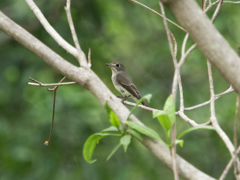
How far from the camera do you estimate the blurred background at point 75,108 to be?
4738 millimetres

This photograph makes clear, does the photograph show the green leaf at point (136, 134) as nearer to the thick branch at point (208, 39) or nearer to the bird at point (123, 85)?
the thick branch at point (208, 39)

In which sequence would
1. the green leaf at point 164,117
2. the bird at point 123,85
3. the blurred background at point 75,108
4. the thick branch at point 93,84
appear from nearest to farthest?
the thick branch at point 93,84 → the green leaf at point 164,117 → the blurred background at point 75,108 → the bird at point 123,85

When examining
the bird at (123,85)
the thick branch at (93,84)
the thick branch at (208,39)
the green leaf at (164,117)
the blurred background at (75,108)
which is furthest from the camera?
the bird at (123,85)

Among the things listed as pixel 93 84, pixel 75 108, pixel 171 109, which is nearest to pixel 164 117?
pixel 171 109

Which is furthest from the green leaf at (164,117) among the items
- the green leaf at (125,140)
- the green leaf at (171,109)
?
the green leaf at (125,140)

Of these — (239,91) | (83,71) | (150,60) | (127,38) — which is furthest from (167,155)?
(127,38)

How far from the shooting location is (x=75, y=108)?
4.95 metres

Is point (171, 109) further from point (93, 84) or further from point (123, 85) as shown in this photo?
point (123, 85)

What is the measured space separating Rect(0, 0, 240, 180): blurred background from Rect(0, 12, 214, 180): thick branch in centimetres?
310

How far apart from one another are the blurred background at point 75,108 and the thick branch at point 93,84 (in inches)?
122

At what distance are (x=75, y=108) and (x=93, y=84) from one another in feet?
11.5

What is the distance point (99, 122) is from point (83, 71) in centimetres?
366

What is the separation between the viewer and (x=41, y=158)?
4703 millimetres

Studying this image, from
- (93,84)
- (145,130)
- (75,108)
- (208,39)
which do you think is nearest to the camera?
(208,39)
